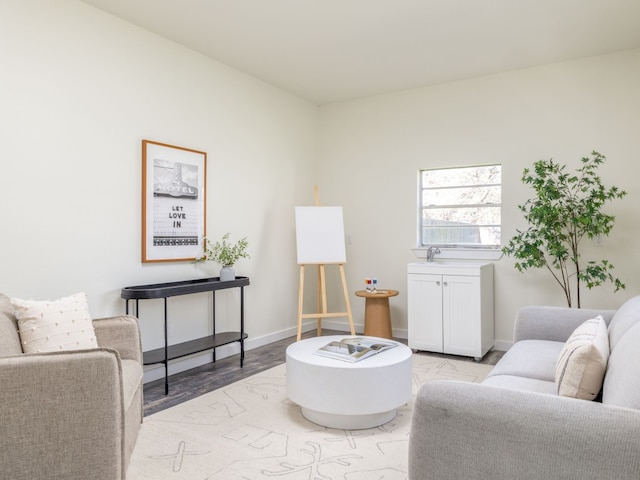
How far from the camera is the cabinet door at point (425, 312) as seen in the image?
438cm

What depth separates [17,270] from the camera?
9.13ft

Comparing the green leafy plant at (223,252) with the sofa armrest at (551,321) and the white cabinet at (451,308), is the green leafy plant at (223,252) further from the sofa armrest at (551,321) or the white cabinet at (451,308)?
the sofa armrest at (551,321)

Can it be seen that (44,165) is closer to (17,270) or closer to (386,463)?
(17,270)

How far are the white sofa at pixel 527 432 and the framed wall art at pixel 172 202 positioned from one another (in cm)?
275

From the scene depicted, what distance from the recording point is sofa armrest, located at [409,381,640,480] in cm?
121

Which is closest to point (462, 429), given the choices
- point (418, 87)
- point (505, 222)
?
point (505, 222)

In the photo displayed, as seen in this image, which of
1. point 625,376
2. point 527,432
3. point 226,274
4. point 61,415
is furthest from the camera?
point 226,274

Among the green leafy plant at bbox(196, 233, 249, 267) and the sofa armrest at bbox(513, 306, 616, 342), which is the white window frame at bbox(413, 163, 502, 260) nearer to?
the sofa armrest at bbox(513, 306, 616, 342)

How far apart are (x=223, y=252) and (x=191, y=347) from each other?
2.81ft

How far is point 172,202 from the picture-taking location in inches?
148

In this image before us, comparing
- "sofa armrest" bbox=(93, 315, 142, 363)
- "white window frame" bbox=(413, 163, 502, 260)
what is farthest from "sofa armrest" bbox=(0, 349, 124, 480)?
"white window frame" bbox=(413, 163, 502, 260)

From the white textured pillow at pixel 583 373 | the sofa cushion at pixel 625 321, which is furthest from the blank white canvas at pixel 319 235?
the white textured pillow at pixel 583 373

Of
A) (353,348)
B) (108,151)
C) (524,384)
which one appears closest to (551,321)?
(524,384)

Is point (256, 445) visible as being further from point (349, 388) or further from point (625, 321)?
point (625, 321)
